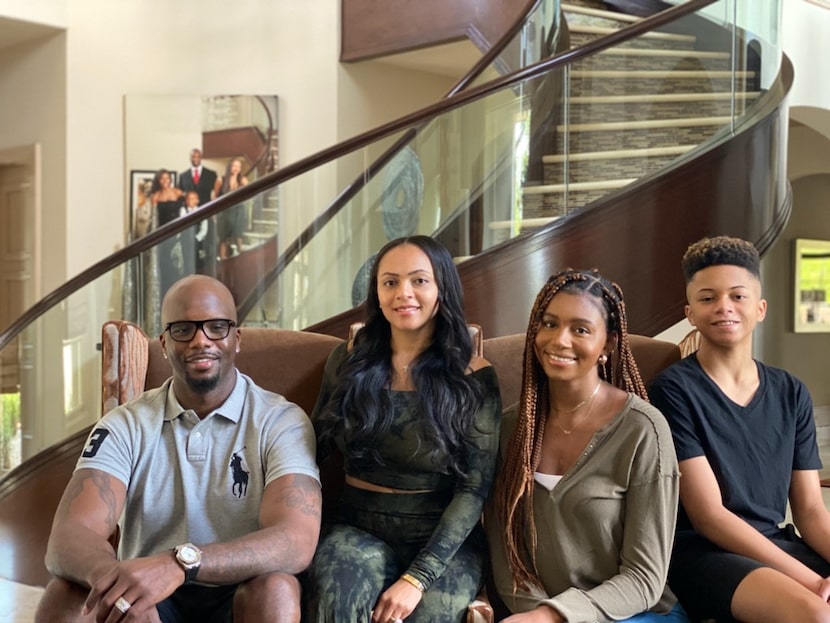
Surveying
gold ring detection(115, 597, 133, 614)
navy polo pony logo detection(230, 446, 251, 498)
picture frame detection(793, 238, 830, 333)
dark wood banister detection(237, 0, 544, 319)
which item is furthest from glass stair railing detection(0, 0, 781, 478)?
picture frame detection(793, 238, 830, 333)

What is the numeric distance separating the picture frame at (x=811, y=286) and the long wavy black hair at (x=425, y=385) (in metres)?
6.99

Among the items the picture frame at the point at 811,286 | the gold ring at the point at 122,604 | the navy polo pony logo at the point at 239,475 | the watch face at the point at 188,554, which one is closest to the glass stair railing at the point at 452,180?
the navy polo pony logo at the point at 239,475

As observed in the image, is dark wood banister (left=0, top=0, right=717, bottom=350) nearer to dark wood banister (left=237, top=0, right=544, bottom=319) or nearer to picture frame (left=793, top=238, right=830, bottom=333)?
dark wood banister (left=237, top=0, right=544, bottom=319)

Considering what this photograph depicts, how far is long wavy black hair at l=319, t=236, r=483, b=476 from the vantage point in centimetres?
201

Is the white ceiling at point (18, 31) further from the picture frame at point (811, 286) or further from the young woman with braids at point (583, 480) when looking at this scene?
the picture frame at point (811, 286)

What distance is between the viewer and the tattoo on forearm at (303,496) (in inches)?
73.4

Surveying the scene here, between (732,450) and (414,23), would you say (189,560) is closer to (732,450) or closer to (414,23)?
(732,450)

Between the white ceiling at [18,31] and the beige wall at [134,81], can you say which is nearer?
the white ceiling at [18,31]

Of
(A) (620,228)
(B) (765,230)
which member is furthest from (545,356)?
(B) (765,230)

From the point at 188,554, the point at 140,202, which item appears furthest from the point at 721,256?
the point at 140,202

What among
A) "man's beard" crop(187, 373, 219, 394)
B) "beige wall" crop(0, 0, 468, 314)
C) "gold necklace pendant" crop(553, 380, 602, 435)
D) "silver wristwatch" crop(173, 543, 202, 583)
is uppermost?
"beige wall" crop(0, 0, 468, 314)

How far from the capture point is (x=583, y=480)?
6.09 ft

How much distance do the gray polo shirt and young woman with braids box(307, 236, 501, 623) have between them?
157mm

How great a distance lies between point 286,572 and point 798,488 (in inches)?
48.9
